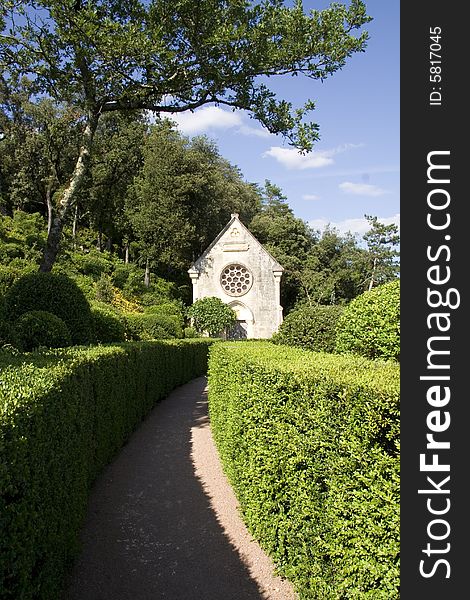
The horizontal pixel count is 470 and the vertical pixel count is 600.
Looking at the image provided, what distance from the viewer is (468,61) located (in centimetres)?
282

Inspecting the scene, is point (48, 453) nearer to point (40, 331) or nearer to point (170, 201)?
point (40, 331)

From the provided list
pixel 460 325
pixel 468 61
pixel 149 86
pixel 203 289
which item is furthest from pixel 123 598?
pixel 203 289

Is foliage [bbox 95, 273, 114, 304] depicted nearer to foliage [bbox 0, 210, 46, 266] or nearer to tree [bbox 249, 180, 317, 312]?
foliage [bbox 0, 210, 46, 266]

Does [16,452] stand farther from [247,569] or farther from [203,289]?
[203,289]

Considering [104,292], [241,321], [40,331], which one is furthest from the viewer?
[241,321]

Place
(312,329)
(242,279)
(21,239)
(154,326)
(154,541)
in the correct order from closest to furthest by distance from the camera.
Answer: (154,541) → (312,329) → (154,326) → (21,239) → (242,279)

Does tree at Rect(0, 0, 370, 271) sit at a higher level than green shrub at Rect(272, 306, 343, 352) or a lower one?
higher

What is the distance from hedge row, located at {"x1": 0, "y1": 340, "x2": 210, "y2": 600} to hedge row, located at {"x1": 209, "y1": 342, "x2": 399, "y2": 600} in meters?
2.10

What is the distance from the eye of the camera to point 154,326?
74.3 ft

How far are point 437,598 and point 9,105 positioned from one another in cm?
3968

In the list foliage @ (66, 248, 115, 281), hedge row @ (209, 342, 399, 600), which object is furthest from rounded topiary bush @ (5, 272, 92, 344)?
foliage @ (66, 248, 115, 281)

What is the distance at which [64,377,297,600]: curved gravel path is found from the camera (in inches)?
174

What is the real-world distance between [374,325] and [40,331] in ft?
20.1

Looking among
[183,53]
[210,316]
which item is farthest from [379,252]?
[183,53]
